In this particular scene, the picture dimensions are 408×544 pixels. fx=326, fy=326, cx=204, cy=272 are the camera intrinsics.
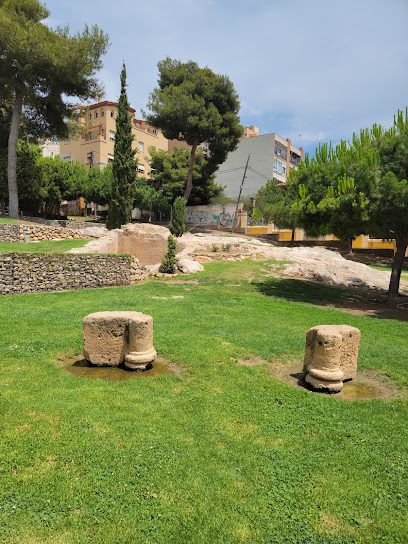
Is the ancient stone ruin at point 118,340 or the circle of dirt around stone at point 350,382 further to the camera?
the ancient stone ruin at point 118,340

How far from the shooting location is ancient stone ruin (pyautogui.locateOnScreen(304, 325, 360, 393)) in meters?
4.61

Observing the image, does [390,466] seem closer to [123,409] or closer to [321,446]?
[321,446]

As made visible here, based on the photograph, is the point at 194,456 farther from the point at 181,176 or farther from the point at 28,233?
the point at 181,176

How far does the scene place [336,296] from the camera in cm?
1364

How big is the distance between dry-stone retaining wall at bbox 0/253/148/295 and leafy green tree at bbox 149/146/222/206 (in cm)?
2295

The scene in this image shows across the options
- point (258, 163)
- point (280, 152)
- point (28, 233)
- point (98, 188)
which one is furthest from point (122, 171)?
point (280, 152)

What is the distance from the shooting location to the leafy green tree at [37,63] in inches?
856

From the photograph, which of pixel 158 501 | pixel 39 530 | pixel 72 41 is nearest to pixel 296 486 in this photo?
pixel 158 501

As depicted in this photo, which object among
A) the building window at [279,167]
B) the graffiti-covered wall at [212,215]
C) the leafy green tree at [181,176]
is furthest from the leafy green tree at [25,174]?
the building window at [279,167]

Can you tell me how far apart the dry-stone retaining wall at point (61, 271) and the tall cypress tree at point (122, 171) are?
11917 millimetres

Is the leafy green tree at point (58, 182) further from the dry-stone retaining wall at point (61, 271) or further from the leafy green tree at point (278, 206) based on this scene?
the dry-stone retaining wall at point (61, 271)

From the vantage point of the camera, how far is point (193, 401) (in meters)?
4.14

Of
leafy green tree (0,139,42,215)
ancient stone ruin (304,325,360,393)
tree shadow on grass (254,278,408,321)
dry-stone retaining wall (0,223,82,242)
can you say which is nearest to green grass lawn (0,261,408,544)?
ancient stone ruin (304,325,360,393)

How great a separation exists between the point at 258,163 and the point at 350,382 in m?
48.1
